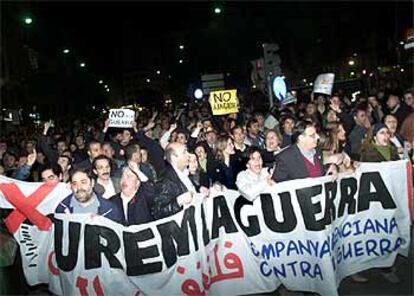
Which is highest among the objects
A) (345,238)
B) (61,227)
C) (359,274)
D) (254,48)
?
(254,48)

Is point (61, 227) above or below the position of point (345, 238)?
above

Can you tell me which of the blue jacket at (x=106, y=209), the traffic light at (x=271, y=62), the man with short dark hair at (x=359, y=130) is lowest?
the blue jacket at (x=106, y=209)

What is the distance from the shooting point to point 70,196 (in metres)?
6.40

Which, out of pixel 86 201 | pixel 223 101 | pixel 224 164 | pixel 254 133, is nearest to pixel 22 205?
pixel 86 201

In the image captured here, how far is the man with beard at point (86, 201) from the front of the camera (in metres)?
6.10

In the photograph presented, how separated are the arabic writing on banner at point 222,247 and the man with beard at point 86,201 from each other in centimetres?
9

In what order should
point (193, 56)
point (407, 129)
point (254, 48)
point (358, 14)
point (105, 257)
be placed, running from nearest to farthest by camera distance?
point (105, 257) → point (407, 129) → point (358, 14) → point (254, 48) → point (193, 56)

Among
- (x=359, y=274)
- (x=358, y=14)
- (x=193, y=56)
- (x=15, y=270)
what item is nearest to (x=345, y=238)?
(x=359, y=274)

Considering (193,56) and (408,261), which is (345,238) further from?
(193,56)

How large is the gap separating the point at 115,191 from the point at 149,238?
0.92 metres

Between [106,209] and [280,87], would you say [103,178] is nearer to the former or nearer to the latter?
[106,209]

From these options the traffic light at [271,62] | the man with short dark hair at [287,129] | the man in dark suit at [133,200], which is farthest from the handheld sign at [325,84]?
the man in dark suit at [133,200]

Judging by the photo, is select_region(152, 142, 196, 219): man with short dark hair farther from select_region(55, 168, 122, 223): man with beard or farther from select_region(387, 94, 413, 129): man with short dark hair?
select_region(387, 94, 413, 129): man with short dark hair

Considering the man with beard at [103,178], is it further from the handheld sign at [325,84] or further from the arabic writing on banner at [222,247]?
the handheld sign at [325,84]
